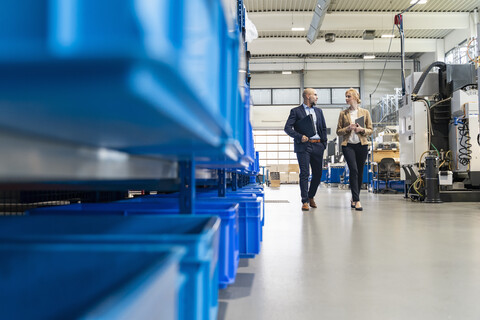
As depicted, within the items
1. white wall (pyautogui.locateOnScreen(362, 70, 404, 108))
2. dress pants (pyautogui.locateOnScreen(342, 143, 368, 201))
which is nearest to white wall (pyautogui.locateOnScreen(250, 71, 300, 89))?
white wall (pyautogui.locateOnScreen(362, 70, 404, 108))

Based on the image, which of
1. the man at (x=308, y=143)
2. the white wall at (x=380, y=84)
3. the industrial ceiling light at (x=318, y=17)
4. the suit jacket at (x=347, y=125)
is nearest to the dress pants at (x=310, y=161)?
the man at (x=308, y=143)

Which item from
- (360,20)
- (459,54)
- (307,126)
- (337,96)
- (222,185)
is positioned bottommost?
(222,185)

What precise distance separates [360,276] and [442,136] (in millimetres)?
5206

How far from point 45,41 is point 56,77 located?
5 cm

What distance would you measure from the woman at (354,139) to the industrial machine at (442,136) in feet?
5.45

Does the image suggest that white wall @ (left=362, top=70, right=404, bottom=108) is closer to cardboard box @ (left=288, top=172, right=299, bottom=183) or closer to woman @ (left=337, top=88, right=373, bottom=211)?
cardboard box @ (left=288, top=172, right=299, bottom=183)

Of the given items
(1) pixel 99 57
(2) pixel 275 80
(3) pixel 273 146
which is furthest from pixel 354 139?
(3) pixel 273 146

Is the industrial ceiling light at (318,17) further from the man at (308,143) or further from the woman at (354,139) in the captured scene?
→ the man at (308,143)

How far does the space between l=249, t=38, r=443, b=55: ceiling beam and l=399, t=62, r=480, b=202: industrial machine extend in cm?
720

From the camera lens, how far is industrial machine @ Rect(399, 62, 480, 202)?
5387 mm

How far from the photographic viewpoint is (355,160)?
429 centimetres

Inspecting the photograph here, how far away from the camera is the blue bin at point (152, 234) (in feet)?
1.90

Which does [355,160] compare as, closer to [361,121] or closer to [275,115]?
[361,121]

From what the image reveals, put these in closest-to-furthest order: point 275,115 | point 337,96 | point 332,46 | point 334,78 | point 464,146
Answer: point 464,146 → point 332,46 → point 334,78 → point 337,96 → point 275,115
